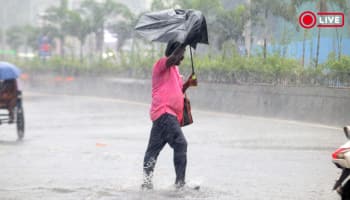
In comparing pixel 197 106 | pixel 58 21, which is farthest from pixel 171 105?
pixel 58 21

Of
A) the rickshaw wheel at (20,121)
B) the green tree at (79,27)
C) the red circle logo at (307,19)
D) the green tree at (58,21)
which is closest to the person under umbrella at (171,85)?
the rickshaw wheel at (20,121)

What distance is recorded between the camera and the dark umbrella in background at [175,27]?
9688 millimetres

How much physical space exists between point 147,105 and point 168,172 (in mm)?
14530

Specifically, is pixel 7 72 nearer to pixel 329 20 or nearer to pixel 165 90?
pixel 165 90

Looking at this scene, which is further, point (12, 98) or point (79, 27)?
point (79, 27)

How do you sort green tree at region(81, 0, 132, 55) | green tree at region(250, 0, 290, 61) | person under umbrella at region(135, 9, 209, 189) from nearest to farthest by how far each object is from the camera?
person under umbrella at region(135, 9, 209, 189)
green tree at region(250, 0, 290, 61)
green tree at region(81, 0, 132, 55)

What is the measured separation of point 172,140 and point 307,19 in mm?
11551

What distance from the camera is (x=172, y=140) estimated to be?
32.0 feet

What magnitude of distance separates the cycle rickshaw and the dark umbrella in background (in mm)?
6718

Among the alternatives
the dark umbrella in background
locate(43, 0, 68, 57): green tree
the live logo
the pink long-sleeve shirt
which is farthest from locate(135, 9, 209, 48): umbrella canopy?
locate(43, 0, 68, 57): green tree

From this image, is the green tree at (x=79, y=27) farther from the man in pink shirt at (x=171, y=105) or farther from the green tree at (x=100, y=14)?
the man in pink shirt at (x=171, y=105)

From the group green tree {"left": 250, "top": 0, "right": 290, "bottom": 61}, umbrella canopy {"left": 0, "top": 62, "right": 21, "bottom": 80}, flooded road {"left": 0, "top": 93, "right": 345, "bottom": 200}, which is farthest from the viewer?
green tree {"left": 250, "top": 0, "right": 290, "bottom": 61}

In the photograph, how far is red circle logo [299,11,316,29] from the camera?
2053 cm

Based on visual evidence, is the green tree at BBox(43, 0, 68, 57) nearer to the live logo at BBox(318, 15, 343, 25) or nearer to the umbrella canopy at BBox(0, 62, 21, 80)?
the live logo at BBox(318, 15, 343, 25)
